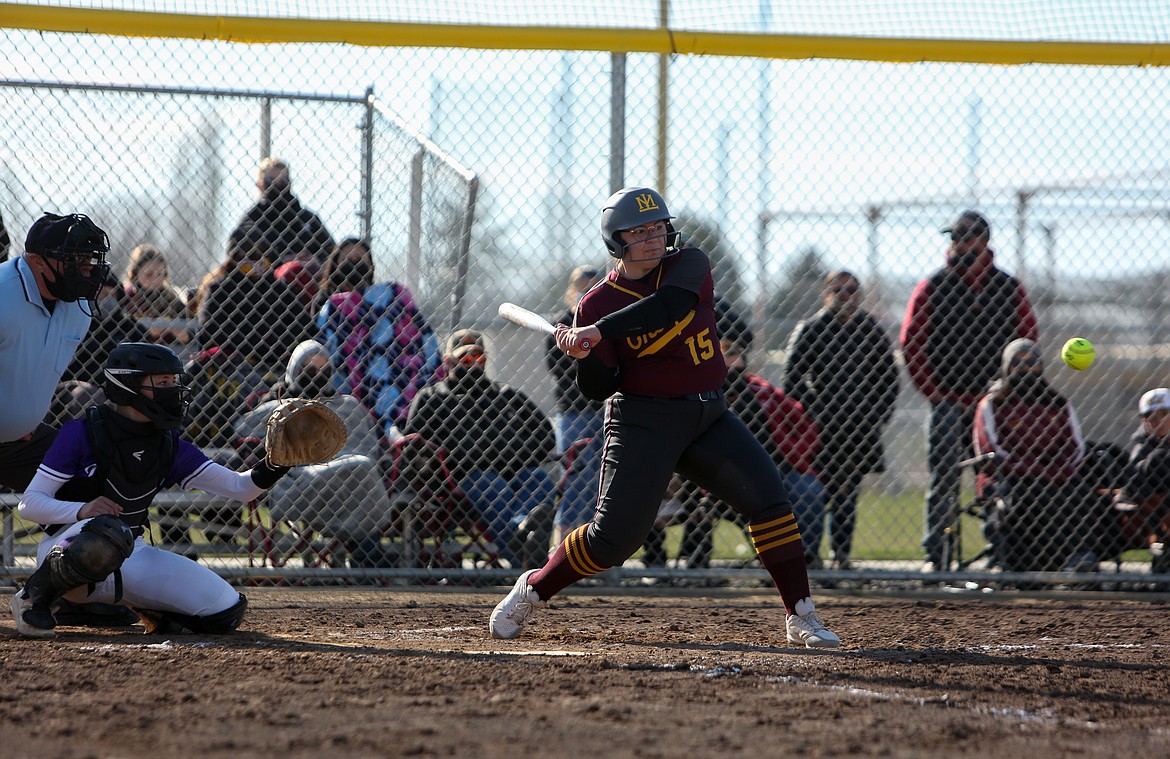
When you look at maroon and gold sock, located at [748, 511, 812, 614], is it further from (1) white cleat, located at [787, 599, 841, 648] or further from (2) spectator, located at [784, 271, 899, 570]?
(2) spectator, located at [784, 271, 899, 570]

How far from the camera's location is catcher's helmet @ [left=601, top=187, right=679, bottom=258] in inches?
184

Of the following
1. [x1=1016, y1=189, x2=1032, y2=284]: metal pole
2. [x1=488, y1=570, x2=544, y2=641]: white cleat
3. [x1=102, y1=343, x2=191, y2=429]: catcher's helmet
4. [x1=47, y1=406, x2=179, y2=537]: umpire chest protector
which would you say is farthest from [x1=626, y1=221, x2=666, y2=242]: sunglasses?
[x1=1016, y1=189, x2=1032, y2=284]: metal pole

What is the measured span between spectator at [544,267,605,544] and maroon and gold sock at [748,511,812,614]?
6.84 ft

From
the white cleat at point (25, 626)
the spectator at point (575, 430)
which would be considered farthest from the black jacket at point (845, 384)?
the white cleat at point (25, 626)

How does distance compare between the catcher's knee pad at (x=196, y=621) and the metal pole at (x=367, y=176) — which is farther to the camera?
the metal pole at (x=367, y=176)

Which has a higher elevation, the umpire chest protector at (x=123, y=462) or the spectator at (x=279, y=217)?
the spectator at (x=279, y=217)

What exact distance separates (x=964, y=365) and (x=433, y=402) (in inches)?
118

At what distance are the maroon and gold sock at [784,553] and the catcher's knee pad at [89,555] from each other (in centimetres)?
228

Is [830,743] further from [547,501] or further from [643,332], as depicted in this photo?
[547,501]

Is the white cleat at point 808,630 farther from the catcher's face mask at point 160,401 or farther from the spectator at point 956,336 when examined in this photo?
the spectator at point 956,336

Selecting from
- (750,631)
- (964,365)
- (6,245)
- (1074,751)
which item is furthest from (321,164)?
(1074,751)

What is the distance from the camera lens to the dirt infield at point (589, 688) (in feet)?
10.3

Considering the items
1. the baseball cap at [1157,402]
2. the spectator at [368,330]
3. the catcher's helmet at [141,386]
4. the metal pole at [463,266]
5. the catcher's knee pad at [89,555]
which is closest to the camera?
the catcher's knee pad at [89,555]

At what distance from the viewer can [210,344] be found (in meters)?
6.68
